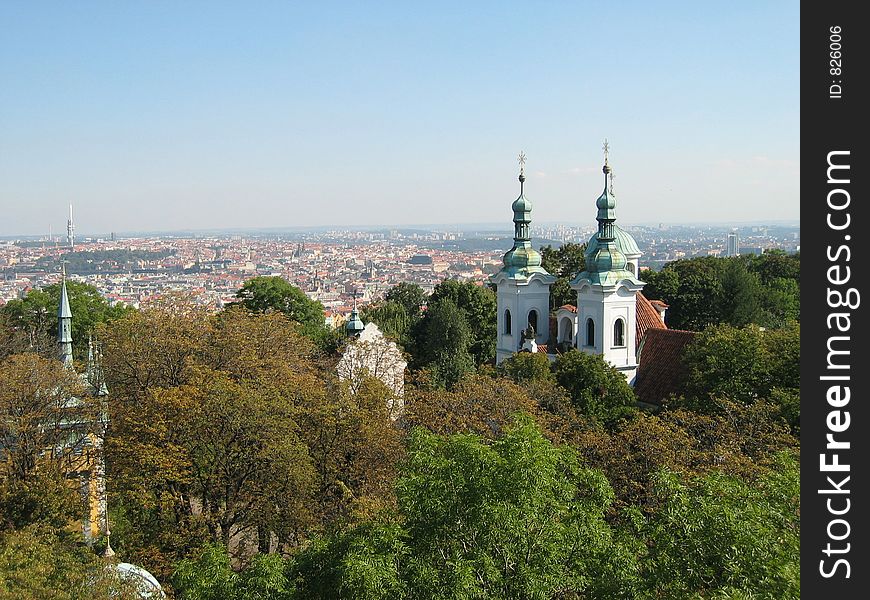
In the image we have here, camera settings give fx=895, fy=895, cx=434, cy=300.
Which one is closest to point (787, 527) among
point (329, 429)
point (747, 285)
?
point (329, 429)

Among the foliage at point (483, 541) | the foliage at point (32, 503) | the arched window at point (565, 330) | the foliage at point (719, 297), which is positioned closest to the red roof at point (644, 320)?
the arched window at point (565, 330)

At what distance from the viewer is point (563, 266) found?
46750 mm

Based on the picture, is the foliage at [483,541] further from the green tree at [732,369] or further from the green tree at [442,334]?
the green tree at [442,334]

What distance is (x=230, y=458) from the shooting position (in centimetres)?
1905

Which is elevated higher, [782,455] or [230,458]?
[782,455]

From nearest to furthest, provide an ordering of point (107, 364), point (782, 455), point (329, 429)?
1. point (782, 455)
2. point (329, 429)
3. point (107, 364)

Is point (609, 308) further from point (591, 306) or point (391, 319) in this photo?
point (391, 319)

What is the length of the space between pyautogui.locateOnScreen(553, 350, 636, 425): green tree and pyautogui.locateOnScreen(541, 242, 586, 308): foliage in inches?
622

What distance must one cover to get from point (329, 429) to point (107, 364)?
614cm

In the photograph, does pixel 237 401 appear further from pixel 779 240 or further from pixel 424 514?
pixel 779 240

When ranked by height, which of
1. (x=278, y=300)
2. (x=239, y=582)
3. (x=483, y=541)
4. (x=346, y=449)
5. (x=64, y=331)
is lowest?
(x=239, y=582)

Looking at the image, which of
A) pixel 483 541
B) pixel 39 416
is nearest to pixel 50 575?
pixel 39 416
